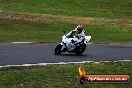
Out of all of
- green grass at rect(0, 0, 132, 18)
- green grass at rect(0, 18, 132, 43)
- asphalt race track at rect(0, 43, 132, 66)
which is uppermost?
asphalt race track at rect(0, 43, 132, 66)

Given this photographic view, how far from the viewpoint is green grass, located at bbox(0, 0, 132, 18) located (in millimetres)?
50688

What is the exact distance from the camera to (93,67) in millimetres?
19656

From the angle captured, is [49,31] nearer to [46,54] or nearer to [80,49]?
[80,49]

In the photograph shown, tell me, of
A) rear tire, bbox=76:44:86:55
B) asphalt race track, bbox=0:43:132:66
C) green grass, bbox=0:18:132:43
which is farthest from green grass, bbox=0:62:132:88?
green grass, bbox=0:18:132:43

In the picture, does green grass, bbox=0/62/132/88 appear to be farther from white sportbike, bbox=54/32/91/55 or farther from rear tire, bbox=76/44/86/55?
rear tire, bbox=76/44/86/55

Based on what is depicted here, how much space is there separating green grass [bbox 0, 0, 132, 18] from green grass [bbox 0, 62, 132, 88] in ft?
96.4

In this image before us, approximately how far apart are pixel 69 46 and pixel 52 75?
709 cm

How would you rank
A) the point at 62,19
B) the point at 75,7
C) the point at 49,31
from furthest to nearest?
the point at 75,7
the point at 62,19
the point at 49,31

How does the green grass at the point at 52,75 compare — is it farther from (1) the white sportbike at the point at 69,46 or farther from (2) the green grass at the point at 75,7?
(2) the green grass at the point at 75,7

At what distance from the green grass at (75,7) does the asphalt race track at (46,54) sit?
68.8 feet

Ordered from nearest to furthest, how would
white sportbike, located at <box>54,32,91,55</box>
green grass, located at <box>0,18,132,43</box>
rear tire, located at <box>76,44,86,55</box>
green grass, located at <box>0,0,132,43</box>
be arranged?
white sportbike, located at <box>54,32,91,55</box> → rear tire, located at <box>76,44,86,55</box> → green grass, located at <box>0,18,132,43</box> → green grass, located at <box>0,0,132,43</box>

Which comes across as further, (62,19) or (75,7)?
(75,7)

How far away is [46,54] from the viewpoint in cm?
2422

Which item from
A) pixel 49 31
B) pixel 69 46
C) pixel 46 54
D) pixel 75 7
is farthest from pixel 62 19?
pixel 46 54
